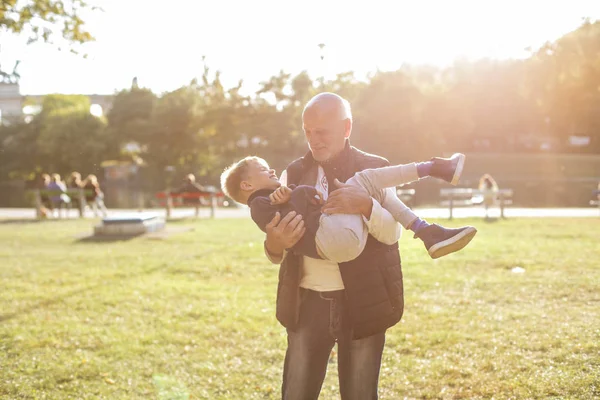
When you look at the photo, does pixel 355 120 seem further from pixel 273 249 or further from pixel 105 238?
pixel 273 249

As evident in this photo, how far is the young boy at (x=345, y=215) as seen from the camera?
9.60 ft

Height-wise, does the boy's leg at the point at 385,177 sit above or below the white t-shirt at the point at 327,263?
above

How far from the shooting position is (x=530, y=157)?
61938 millimetres

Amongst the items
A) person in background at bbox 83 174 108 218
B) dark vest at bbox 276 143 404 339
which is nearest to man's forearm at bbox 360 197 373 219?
dark vest at bbox 276 143 404 339

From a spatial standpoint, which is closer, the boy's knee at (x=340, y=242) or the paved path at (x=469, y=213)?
the boy's knee at (x=340, y=242)

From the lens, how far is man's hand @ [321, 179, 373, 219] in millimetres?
2928

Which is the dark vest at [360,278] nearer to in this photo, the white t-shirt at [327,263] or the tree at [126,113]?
the white t-shirt at [327,263]

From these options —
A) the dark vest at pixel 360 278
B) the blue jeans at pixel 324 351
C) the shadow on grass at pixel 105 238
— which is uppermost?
the dark vest at pixel 360 278

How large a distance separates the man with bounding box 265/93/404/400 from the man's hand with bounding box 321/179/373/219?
0.04 metres

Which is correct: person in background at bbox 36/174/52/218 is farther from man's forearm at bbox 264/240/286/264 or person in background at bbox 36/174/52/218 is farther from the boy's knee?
the boy's knee

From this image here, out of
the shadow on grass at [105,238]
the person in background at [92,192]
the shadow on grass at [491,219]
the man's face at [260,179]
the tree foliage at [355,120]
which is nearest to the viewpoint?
the man's face at [260,179]

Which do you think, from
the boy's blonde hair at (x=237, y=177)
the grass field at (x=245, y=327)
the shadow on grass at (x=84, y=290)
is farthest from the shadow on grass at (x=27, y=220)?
the boy's blonde hair at (x=237, y=177)

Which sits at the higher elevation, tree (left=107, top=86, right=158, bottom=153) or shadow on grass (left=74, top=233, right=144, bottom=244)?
tree (left=107, top=86, right=158, bottom=153)

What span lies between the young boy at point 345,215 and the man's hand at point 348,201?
0.10 feet
